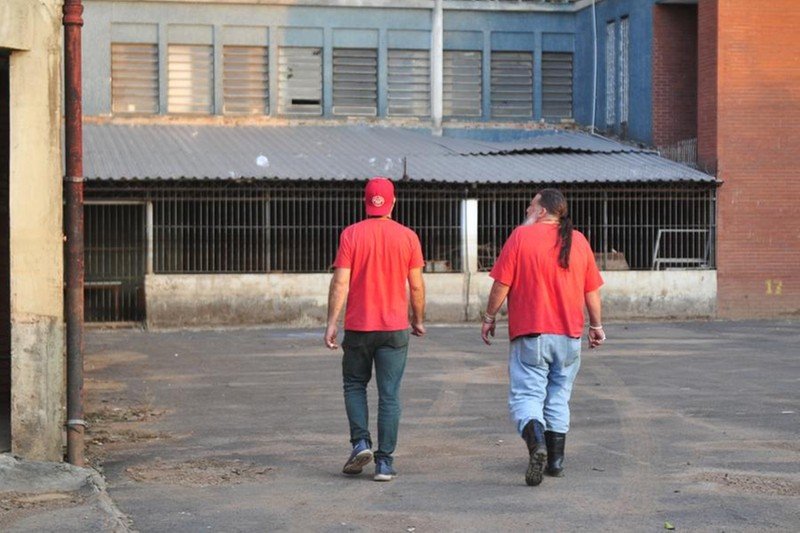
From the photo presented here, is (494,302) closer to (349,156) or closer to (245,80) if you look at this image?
(349,156)

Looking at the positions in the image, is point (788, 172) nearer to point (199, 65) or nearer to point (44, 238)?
point (199, 65)

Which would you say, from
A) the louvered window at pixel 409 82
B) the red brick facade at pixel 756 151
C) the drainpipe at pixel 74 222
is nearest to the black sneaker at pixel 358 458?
the drainpipe at pixel 74 222

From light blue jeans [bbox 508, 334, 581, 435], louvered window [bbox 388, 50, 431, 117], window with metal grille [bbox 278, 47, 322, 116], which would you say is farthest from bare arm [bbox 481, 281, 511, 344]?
louvered window [bbox 388, 50, 431, 117]

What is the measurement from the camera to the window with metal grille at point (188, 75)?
32.0 meters

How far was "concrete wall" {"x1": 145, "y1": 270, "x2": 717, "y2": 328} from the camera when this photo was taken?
26.8m

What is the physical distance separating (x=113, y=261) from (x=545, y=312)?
20.1m

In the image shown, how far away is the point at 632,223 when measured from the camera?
2889 cm

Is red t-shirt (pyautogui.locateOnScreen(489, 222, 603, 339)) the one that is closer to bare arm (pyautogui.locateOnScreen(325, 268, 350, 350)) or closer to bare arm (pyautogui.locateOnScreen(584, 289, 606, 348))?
bare arm (pyautogui.locateOnScreen(584, 289, 606, 348))

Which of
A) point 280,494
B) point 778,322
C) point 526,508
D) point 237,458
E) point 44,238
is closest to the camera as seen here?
point 526,508

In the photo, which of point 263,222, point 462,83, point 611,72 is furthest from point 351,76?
point 263,222

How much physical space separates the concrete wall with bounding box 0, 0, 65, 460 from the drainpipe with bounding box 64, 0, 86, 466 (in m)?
0.13

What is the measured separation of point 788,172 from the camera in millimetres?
28828

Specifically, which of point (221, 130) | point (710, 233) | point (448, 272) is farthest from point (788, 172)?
point (221, 130)

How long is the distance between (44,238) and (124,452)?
2017mm
